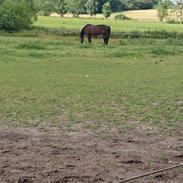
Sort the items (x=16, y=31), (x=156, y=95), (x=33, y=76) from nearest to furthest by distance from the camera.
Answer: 1. (x=156, y=95)
2. (x=33, y=76)
3. (x=16, y=31)

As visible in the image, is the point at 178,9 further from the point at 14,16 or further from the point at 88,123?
the point at 88,123

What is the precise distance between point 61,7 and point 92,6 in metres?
6.93

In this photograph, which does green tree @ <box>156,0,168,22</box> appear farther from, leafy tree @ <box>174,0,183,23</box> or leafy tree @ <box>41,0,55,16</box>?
leafy tree @ <box>41,0,55,16</box>

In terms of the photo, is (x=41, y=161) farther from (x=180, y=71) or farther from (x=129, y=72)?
(x=180, y=71)

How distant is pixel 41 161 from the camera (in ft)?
21.2

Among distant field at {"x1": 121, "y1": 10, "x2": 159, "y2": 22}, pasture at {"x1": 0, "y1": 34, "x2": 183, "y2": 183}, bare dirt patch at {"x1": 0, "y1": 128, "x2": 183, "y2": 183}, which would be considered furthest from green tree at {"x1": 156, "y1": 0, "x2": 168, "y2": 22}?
bare dirt patch at {"x1": 0, "y1": 128, "x2": 183, "y2": 183}

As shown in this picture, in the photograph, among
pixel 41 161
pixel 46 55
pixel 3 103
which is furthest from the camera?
pixel 46 55

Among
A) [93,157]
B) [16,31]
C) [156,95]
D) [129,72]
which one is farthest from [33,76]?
[16,31]

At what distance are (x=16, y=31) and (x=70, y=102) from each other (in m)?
41.4

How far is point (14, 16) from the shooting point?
5150 centimetres

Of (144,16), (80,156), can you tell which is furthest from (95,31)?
(144,16)

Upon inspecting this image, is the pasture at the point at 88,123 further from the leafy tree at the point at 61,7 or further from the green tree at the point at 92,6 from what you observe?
the green tree at the point at 92,6

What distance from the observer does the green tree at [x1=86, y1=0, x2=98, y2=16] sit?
112 metres

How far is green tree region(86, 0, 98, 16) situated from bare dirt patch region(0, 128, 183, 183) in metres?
105
